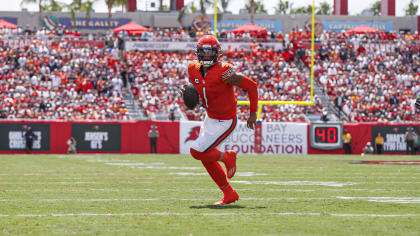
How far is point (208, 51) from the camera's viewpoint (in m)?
7.43

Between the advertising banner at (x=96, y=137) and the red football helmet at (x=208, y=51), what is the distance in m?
20.1

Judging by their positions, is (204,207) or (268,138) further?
(268,138)

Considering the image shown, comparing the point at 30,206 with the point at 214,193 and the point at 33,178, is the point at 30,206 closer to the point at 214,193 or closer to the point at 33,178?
the point at 214,193

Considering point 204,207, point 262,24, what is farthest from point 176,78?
point 204,207

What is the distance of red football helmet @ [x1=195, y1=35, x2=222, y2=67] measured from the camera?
744 cm

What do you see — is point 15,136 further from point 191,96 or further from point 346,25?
point 346,25

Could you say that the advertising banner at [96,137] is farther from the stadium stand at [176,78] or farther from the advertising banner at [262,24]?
the advertising banner at [262,24]

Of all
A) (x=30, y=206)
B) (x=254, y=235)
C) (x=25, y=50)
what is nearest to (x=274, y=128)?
(x=25, y=50)

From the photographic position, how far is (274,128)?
27.7 metres

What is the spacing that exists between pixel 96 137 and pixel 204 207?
20.4 m

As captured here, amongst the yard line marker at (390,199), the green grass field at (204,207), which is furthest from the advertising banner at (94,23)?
the yard line marker at (390,199)

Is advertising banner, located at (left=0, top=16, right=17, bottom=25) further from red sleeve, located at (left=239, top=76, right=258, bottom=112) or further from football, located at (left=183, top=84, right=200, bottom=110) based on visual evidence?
red sleeve, located at (left=239, top=76, right=258, bottom=112)

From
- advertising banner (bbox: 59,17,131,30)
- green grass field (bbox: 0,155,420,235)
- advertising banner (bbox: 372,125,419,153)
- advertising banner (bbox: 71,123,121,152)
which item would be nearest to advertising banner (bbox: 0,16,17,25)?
advertising banner (bbox: 59,17,131,30)

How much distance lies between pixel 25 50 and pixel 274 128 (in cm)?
1260
